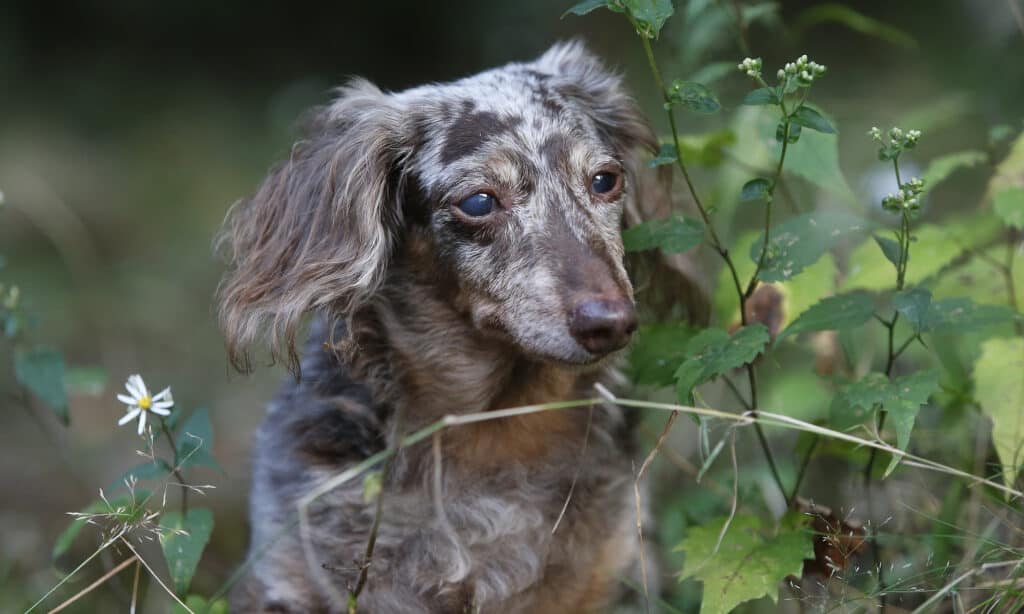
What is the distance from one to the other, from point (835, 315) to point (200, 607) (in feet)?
6.36

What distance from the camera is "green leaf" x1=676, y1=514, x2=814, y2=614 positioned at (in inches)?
112

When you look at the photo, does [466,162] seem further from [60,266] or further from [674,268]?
[60,266]

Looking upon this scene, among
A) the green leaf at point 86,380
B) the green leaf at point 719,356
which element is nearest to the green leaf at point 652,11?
the green leaf at point 719,356

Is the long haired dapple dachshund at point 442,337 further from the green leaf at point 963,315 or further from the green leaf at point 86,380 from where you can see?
the green leaf at point 963,315

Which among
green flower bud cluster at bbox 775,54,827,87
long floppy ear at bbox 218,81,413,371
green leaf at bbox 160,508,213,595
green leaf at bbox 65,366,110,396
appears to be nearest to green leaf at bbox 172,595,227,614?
green leaf at bbox 160,508,213,595

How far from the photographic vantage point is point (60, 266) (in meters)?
7.53

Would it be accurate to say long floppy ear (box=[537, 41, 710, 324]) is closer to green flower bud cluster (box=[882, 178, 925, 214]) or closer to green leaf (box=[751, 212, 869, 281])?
green leaf (box=[751, 212, 869, 281])

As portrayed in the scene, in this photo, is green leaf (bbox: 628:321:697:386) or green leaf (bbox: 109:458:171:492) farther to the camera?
green leaf (bbox: 628:321:697:386)

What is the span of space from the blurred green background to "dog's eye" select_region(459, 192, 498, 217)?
2286mm

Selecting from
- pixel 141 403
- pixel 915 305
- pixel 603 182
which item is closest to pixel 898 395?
pixel 915 305

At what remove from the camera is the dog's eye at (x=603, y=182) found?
10.2 ft

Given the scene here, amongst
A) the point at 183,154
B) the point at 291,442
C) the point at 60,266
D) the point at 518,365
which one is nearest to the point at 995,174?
the point at 518,365

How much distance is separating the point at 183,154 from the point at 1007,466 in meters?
7.37

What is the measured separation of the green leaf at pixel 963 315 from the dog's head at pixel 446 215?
0.83 m
